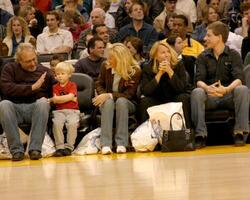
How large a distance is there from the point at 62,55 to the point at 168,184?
5.21m

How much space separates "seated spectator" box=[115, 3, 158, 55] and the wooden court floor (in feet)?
10.7

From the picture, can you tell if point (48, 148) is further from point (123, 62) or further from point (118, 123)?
point (123, 62)

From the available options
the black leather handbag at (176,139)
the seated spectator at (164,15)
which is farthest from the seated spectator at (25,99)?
the seated spectator at (164,15)

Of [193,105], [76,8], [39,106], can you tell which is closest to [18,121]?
[39,106]

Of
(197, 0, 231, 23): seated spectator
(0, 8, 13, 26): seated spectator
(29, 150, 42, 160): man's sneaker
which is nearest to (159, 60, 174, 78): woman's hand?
(29, 150, 42, 160): man's sneaker

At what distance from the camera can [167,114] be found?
30.8 ft

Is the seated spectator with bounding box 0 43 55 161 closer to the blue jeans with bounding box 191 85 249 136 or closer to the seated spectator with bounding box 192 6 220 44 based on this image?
the blue jeans with bounding box 191 85 249 136

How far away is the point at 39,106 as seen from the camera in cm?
932

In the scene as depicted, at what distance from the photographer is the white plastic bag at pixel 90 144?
31.1 ft

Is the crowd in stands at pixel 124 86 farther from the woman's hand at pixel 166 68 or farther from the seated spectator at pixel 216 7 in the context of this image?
the seated spectator at pixel 216 7

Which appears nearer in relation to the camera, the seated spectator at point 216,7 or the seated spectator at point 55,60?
the seated spectator at point 55,60

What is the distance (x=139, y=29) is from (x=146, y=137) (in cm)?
333

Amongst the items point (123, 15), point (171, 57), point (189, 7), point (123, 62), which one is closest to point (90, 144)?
point (123, 62)

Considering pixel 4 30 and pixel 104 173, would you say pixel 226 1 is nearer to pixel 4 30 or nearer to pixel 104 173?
pixel 4 30
